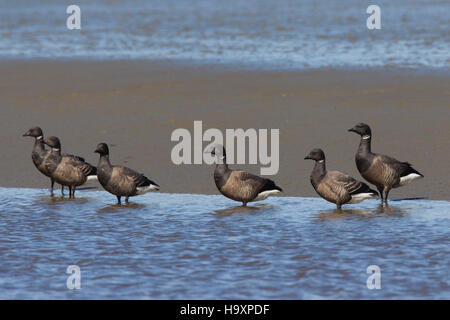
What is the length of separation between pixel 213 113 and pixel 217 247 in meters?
8.96

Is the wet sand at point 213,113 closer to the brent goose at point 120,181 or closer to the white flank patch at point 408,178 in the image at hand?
the white flank patch at point 408,178

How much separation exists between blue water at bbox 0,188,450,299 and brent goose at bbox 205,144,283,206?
212mm

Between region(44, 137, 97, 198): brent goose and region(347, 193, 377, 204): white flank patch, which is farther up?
region(44, 137, 97, 198): brent goose

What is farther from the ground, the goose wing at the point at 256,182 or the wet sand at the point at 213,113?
the wet sand at the point at 213,113

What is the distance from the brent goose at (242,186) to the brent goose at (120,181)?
1.10m

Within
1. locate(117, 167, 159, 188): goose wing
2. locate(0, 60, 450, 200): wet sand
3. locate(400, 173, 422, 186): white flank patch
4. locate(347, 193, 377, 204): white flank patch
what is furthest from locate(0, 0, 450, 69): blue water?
locate(347, 193, 377, 204): white flank patch

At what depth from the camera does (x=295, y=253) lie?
10922 millimetres

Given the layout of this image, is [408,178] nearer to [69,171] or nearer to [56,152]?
[69,171]

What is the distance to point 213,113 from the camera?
1995 cm

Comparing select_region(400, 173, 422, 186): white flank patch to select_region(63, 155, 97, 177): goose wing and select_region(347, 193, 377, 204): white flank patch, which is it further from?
select_region(63, 155, 97, 177): goose wing

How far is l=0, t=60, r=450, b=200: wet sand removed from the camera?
15844mm

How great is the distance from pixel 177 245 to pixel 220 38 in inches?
846

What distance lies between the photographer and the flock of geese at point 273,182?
1320 cm

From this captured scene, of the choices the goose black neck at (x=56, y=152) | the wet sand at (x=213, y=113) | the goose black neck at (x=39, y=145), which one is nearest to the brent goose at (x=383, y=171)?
the wet sand at (x=213, y=113)
